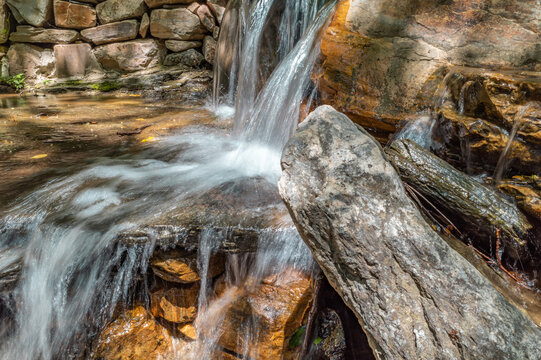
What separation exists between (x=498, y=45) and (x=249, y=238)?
257 centimetres

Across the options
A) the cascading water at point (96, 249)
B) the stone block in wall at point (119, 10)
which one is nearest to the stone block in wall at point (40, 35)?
the stone block in wall at point (119, 10)

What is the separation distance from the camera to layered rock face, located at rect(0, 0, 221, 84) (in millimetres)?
7113

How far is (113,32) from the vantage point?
7.32 m

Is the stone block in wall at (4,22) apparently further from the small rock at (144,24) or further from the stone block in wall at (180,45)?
the stone block in wall at (180,45)

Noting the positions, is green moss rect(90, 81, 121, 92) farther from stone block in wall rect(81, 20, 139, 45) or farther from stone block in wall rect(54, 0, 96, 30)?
stone block in wall rect(54, 0, 96, 30)

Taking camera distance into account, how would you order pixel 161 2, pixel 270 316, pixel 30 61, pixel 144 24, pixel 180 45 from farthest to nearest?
pixel 30 61, pixel 180 45, pixel 144 24, pixel 161 2, pixel 270 316

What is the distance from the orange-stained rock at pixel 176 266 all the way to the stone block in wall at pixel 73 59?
746cm

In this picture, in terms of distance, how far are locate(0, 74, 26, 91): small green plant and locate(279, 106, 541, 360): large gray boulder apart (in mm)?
8489

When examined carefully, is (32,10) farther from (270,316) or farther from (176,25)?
(270,316)

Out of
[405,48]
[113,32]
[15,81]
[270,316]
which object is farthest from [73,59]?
[270,316]

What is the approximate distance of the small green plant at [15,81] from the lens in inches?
284

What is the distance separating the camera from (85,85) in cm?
727

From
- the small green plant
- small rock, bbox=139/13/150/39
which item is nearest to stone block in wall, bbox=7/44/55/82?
the small green plant

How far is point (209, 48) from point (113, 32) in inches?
92.1
